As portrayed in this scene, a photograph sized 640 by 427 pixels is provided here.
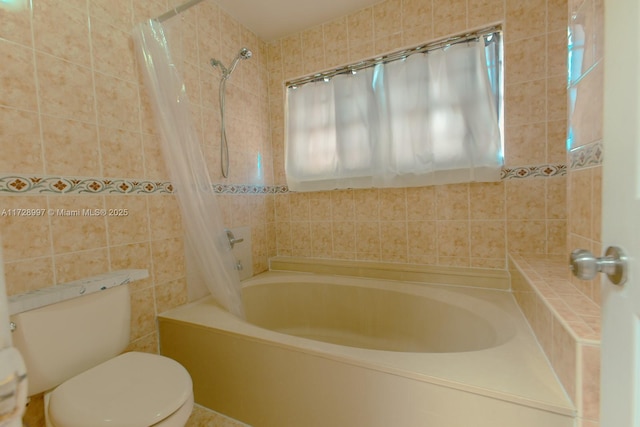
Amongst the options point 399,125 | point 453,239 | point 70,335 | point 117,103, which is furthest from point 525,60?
point 70,335

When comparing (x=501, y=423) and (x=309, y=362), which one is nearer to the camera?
(x=501, y=423)

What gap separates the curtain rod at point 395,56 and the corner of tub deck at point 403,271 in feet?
4.72

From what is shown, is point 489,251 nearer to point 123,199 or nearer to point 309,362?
point 309,362

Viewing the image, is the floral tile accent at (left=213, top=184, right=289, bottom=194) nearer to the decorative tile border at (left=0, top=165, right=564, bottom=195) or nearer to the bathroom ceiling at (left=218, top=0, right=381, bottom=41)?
the decorative tile border at (left=0, top=165, right=564, bottom=195)

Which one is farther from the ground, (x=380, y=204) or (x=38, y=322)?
(x=380, y=204)

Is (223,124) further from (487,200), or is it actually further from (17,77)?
(487,200)

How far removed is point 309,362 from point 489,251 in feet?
4.30

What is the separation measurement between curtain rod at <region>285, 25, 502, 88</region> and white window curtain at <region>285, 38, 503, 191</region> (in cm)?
4

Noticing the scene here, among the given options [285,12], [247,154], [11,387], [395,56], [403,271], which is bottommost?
[403,271]

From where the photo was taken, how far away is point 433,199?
182cm

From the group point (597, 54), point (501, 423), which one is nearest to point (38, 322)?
point (501, 423)

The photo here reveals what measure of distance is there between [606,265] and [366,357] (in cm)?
79

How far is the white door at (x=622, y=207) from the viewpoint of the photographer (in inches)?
15.8

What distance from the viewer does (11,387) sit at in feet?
0.80
